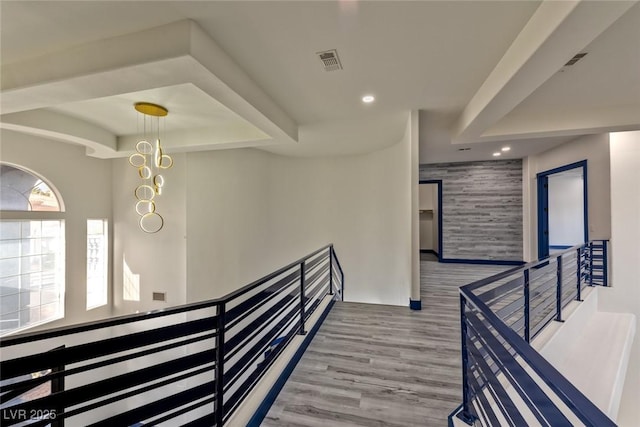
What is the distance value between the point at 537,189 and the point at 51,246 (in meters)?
10.4

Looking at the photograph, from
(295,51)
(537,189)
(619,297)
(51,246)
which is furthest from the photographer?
(537,189)

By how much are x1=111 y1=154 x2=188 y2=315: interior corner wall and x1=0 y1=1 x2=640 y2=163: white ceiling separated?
1931 mm

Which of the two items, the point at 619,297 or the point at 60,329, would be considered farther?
the point at 619,297

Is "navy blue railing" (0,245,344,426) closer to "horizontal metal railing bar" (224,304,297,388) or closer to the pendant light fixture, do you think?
"horizontal metal railing bar" (224,304,297,388)

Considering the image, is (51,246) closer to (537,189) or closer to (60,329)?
(60,329)

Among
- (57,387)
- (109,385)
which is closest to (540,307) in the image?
(109,385)

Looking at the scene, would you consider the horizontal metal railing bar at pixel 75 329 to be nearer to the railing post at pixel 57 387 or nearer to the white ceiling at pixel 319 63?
the railing post at pixel 57 387

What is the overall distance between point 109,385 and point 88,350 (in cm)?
22

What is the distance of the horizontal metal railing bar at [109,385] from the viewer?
3.63ft

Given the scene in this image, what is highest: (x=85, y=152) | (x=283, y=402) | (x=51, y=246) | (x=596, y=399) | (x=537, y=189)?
(x=85, y=152)

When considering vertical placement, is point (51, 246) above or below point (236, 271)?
above

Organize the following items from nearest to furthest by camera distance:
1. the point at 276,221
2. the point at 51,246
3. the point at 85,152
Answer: the point at 51,246
the point at 85,152
the point at 276,221

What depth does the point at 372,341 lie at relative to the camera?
2895 mm

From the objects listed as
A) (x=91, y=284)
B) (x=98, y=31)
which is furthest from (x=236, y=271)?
(x=98, y=31)
